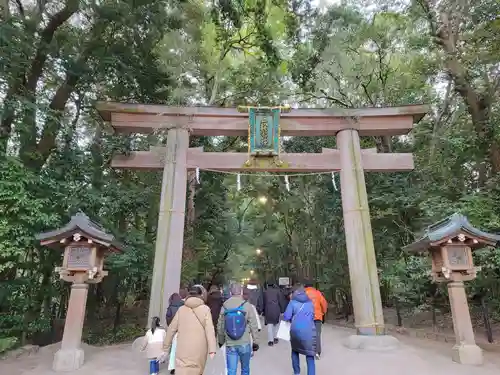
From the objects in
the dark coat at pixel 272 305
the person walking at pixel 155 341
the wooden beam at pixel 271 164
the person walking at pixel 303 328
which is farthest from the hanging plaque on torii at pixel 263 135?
the person walking at pixel 155 341

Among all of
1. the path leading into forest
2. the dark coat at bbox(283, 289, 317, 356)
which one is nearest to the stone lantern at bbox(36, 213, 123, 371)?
the path leading into forest

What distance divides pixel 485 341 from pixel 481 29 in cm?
808

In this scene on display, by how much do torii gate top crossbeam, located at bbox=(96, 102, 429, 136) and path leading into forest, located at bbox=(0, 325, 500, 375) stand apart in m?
5.59

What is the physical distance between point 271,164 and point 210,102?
533 centimetres

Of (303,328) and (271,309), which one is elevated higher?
(271,309)

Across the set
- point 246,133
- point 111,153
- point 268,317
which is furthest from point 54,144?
point 268,317

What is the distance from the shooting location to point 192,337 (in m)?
3.97

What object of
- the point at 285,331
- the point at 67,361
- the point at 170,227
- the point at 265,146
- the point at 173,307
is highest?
the point at 265,146

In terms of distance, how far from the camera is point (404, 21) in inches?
481

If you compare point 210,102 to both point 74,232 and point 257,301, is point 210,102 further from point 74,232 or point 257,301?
point 74,232

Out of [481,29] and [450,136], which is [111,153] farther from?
[481,29]

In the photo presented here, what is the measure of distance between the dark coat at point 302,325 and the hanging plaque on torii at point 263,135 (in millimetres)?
4806

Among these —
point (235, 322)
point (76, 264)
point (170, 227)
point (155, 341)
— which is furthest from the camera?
point (170, 227)

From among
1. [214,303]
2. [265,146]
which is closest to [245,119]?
[265,146]
